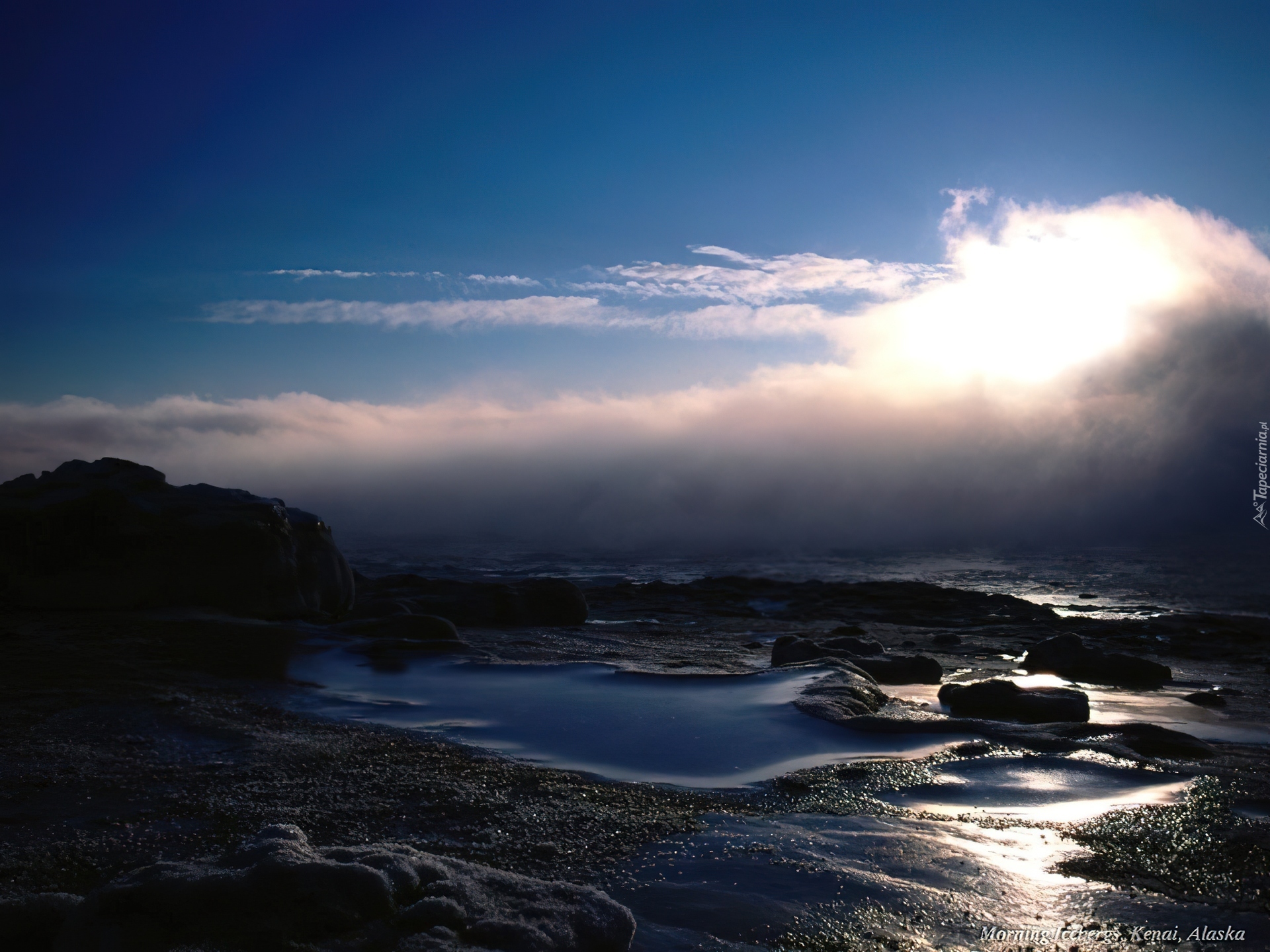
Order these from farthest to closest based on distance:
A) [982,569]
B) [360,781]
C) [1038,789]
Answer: [982,569] → [1038,789] → [360,781]

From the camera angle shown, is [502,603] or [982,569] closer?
[502,603]

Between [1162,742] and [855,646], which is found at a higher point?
[1162,742]

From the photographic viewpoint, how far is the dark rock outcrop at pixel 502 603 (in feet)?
35.0

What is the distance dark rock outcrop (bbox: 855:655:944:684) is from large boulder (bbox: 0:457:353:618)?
259 inches

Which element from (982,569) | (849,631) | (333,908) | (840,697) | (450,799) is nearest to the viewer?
(333,908)

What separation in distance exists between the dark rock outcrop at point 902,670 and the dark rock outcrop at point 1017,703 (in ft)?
4.11

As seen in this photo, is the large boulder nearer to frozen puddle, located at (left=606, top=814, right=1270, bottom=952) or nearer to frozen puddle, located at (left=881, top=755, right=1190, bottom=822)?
frozen puddle, located at (left=606, top=814, right=1270, bottom=952)

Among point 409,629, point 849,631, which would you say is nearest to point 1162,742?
point 409,629

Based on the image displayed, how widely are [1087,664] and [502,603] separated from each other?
7284 millimetres

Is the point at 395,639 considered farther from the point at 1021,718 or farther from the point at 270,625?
the point at 1021,718

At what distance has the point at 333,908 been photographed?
6.50 feet

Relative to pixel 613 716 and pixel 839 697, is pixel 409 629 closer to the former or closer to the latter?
pixel 613 716

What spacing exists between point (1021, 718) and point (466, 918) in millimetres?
4414

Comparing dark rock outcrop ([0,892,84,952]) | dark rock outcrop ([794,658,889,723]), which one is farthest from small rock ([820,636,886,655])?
dark rock outcrop ([0,892,84,952])
